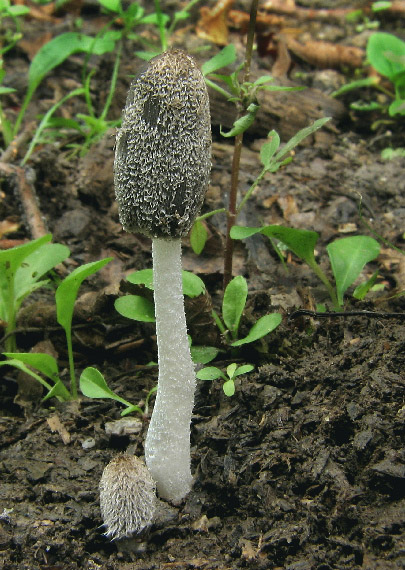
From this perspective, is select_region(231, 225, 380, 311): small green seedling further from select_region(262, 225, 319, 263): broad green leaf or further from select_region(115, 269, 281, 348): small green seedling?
select_region(115, 269, 281, 348): small green seedling

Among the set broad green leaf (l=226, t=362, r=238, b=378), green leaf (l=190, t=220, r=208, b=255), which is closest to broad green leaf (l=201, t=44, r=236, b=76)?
green leaf (l=190, t=220, r=208, b=255)

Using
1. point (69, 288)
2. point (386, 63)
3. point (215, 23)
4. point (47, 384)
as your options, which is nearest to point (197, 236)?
point (69, 288)

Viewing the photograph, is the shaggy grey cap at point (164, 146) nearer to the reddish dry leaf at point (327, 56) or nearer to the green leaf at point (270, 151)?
the green leaf at point (270, 151)

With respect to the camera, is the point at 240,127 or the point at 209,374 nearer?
the point at 240,127

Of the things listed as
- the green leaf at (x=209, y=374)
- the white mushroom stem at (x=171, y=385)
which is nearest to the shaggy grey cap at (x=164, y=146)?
the white mushroom stem at (x=171, y=385)

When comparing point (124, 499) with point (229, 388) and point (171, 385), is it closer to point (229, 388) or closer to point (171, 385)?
point (171, 385)

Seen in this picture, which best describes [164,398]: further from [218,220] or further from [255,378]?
[218,220]
